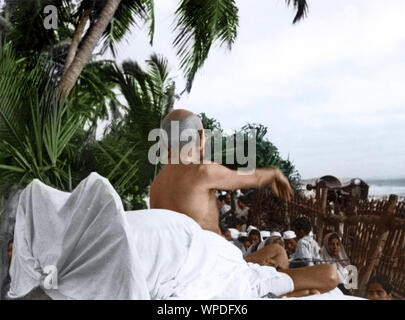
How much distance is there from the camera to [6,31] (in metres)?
3.58

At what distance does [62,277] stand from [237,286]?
0.79 metres

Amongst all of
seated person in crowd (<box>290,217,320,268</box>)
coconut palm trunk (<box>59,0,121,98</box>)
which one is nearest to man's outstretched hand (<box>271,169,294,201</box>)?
seated person in crowd (<box>290,217,320,268</box>)

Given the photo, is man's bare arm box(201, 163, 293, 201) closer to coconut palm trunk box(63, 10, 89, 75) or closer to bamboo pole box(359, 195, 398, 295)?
bamboo pole box(359, 195, 398, 295)

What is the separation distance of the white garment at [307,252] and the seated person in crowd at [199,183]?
0.21 ft

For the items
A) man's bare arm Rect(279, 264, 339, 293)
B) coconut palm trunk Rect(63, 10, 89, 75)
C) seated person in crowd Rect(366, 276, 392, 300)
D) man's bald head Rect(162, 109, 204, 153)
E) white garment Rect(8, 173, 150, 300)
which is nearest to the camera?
white garment Rect(8, 173, 150, 300)

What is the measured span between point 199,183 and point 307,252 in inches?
24.7

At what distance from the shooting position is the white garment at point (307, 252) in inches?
126

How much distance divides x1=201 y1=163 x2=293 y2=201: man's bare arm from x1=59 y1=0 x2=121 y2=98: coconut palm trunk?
86cm

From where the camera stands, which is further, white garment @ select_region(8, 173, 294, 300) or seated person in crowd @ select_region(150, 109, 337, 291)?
seated person in crowd @ select_region(150, 109, 337, 291)

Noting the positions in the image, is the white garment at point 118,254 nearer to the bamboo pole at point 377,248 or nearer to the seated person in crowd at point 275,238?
the seated person in crowd at point 275,238

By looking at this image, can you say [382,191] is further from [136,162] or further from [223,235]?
[136,162]

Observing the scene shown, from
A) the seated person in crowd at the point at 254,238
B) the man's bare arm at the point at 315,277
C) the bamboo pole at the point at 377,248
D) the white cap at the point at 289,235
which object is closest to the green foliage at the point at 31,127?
the seated person in crowd at the point at 254,238

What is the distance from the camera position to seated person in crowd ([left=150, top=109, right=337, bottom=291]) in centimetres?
324
